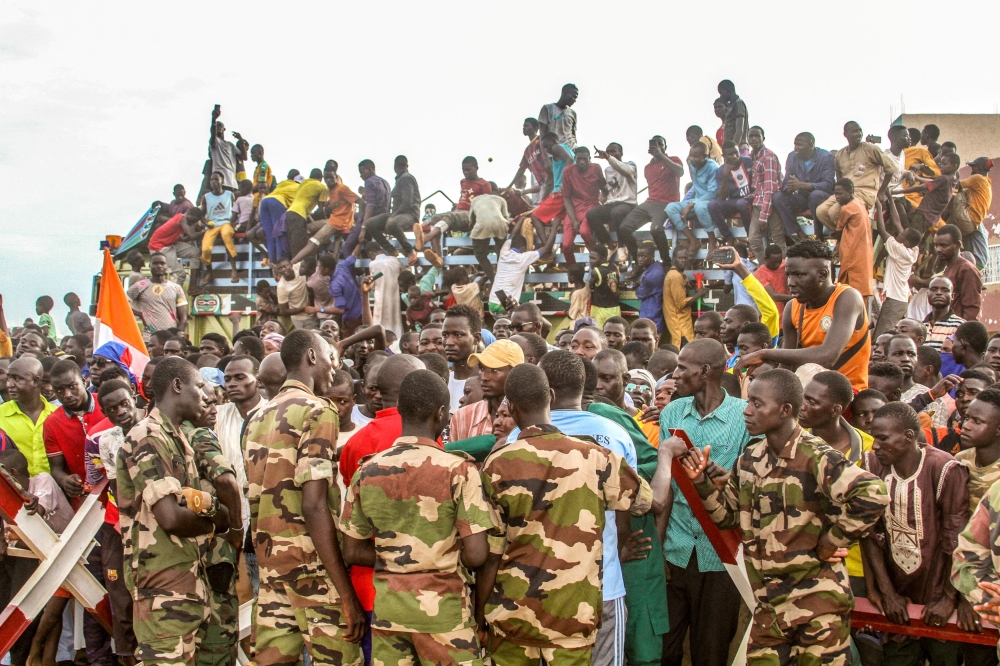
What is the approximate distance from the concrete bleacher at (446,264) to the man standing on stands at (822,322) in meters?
5.83

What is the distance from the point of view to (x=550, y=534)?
137 inches

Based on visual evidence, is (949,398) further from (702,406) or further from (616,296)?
(616,296)

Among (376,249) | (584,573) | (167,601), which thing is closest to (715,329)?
(584,573)

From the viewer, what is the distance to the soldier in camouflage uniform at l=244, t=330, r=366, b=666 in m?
3.71

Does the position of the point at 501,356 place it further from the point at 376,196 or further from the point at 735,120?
the point at 376,196

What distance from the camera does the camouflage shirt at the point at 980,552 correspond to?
3.14m

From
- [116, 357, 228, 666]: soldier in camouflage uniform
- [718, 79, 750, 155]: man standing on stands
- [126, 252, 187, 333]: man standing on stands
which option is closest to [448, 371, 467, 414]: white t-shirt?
[116, 357, 228, 666]: soldier in camouflage uniform

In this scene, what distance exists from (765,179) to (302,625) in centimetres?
886

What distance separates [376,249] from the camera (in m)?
12.5

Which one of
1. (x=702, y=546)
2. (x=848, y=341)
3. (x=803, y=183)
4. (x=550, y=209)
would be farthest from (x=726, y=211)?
(x=702, y=546)

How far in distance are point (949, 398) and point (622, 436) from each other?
3.05m

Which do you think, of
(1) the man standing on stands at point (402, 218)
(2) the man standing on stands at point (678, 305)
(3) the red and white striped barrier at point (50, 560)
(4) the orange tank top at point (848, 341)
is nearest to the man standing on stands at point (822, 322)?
(4) the orange tank top at point (848, 341)

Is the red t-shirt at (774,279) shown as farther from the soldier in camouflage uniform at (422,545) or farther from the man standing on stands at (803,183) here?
the soldier in camouflage uniform at (422,545)

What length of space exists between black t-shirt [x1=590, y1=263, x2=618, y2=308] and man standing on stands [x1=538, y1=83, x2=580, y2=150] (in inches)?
101
